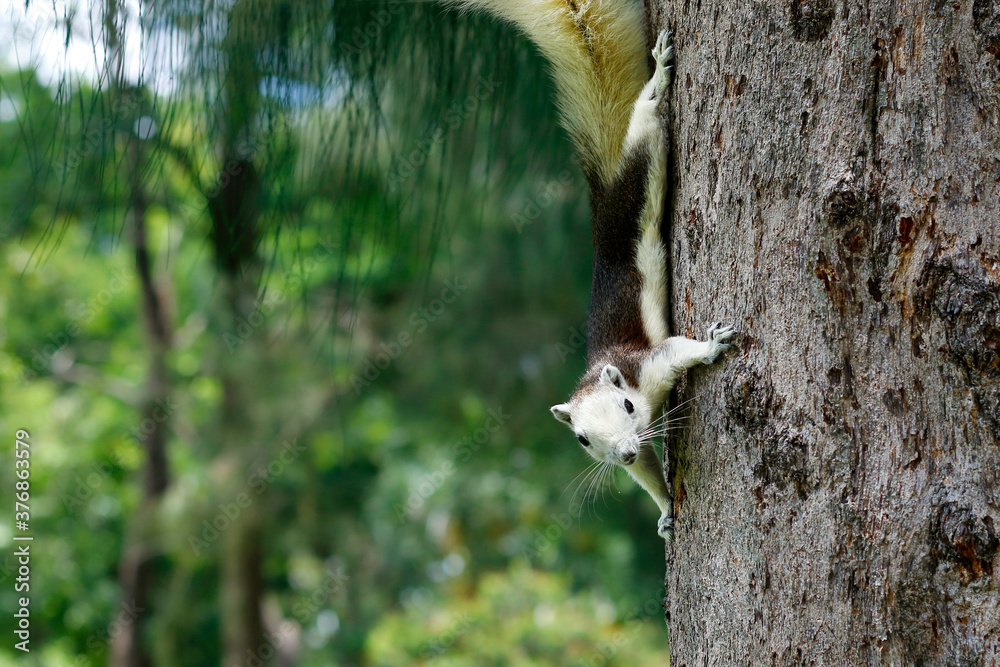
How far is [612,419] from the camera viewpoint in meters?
1.99

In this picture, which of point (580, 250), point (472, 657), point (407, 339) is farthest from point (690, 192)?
point (472, 657)

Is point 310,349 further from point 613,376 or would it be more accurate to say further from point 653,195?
point 653,195

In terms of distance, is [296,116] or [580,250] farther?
[580,250]

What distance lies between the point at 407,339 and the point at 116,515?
28.2 feet

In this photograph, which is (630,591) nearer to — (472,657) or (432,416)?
(472,657)

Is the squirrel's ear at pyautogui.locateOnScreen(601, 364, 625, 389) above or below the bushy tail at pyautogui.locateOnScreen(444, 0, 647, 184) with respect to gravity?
below

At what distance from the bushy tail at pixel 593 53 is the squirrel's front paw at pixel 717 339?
0.60 meters

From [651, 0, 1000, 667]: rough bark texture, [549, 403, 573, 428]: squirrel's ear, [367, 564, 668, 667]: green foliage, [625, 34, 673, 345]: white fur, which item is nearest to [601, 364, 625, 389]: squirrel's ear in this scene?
[625, 34, 673, 345]: white fur

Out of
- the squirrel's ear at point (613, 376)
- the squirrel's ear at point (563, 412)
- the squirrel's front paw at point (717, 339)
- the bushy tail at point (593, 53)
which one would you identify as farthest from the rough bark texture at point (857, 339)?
the squirrel's ear at point (563, 412)

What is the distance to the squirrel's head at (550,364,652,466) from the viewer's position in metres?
1.91

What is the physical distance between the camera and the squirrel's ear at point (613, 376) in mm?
1993

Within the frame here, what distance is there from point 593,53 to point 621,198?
0.33 metres

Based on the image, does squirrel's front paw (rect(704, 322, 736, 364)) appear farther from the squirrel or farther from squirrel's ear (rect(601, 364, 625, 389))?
squirrel's ear (rect(601, 364, 625, 389))

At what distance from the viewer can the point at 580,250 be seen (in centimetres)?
468
